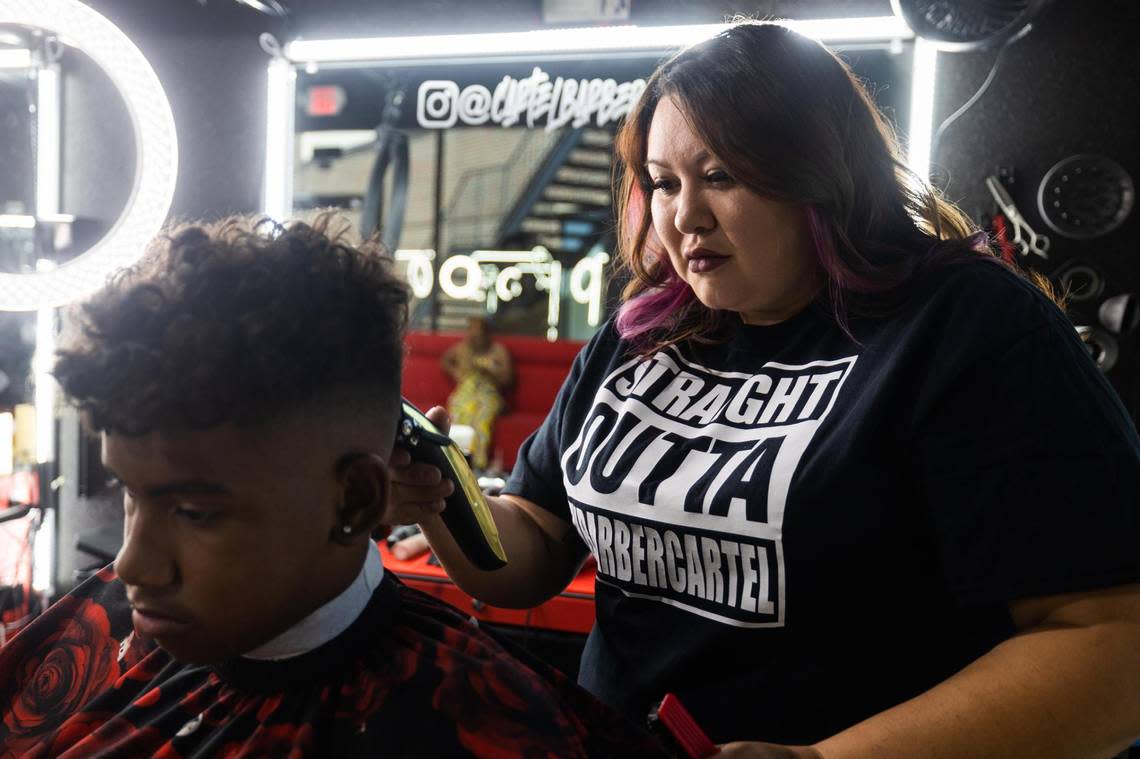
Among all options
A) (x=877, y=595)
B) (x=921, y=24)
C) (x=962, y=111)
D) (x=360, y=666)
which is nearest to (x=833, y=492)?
(x=877, y=595)

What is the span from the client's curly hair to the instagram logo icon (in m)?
2.61

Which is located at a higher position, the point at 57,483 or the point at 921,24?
the point at 921,24

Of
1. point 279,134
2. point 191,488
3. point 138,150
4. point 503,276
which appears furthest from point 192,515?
point 503,276

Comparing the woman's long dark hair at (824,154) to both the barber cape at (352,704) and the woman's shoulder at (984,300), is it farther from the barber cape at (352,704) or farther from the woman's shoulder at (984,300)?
the barber cape at (352,704)

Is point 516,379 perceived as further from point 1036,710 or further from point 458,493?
point 1036,710

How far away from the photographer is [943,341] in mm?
832

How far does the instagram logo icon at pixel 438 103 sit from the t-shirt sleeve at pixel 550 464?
2.20 meters

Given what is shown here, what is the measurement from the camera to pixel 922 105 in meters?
2.53

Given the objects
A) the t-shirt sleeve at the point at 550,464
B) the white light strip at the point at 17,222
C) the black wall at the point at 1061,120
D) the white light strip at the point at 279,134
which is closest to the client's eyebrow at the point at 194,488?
the t-shirt sleeve at the point at 550,464

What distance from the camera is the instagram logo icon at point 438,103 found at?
3.14 m

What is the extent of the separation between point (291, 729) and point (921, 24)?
7.40 ft

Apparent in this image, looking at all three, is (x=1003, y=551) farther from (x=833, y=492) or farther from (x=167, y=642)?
(x=167, y=642)

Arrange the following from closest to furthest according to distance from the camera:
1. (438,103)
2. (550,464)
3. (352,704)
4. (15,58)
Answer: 1. (352,704)
2. (550,464)
3. (15,58)
4. (438,103)

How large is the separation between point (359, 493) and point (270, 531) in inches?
2.9
